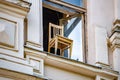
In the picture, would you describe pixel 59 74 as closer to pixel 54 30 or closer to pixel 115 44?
pixel 54 30

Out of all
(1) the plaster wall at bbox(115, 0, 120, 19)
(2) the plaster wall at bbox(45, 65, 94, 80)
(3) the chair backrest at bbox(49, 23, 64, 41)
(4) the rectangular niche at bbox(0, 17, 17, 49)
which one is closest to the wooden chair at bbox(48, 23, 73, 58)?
(3) the chair backrest at bbox(49, 23, 64, 41)

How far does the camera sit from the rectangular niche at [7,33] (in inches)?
405

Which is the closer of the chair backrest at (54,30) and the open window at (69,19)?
the chair backrest at (54,30)

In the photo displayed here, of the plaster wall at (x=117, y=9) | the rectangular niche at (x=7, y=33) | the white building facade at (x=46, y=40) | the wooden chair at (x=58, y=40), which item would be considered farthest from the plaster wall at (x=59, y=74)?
the plaster wall at (x=117, y=9)

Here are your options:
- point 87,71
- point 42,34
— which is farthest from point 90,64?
point 42,34

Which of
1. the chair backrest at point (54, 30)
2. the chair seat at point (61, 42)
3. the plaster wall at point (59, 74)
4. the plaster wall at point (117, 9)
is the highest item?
the plaster wall at point (117, 9)

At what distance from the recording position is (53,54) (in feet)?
35.3

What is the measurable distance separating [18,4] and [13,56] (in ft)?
2.84

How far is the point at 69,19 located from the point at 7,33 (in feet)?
5.06

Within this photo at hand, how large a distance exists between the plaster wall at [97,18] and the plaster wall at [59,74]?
0.44 metres

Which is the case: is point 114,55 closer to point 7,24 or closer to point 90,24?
point 90,24

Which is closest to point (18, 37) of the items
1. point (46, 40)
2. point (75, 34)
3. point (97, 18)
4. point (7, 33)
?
point (7, 33)

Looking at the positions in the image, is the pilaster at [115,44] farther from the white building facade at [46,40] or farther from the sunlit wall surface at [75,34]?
the sunlit wall surface at [75,34]

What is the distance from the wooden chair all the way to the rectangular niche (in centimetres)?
81
